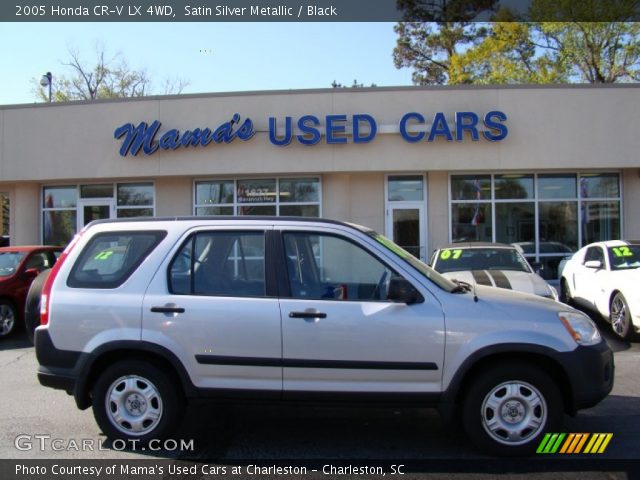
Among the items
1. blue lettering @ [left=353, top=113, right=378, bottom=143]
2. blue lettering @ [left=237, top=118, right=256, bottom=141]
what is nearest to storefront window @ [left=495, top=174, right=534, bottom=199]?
blue lettering @ [left=353, top=113, right=378, bottom=143]

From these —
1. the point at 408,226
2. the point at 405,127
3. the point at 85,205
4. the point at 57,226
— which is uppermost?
the point at 405,127

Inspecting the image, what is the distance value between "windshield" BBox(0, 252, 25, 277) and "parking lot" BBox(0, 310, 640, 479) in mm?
4806

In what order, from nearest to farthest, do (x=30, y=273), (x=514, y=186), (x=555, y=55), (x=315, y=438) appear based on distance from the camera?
(x=315, y=438), (x=30, y=273), (x=514, y=186), (x=555, y=55)

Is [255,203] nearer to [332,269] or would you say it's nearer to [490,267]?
[490,267]

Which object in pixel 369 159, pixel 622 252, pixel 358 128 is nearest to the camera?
pixel 622 252

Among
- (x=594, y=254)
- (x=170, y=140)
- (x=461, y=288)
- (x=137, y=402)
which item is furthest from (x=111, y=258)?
(x=170, y=140)

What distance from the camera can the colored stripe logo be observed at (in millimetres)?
4137

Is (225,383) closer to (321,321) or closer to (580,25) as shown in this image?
(321,321)

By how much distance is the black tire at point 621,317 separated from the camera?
310 inches

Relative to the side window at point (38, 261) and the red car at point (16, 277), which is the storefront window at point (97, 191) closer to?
the red car at point (16, 277)

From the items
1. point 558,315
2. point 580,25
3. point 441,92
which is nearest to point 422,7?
point 580,25

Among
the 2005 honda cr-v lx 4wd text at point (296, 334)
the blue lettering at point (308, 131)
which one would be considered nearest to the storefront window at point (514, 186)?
the blue lettering at point (308, 131)

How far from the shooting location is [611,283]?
843 centimetres

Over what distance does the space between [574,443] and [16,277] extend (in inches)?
363
